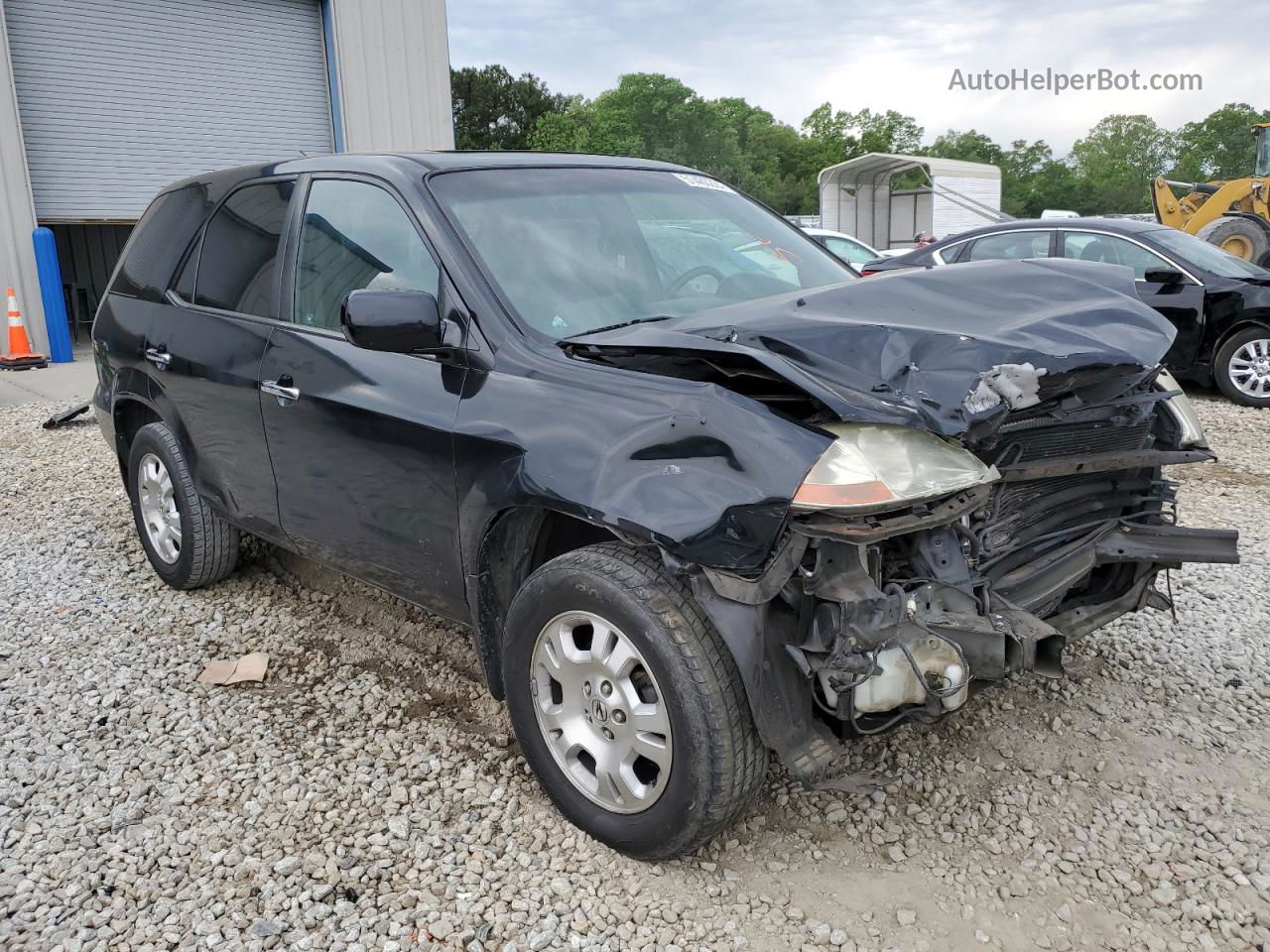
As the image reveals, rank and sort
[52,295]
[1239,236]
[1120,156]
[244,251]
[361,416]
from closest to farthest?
[361,416], [244,251], [52,295], [1239,236], [1120,156]

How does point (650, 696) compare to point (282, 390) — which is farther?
point (282, 390)

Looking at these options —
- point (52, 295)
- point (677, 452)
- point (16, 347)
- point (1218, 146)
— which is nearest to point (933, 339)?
point (677, 452)

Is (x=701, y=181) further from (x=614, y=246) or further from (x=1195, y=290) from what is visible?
(x=1195, y=290)

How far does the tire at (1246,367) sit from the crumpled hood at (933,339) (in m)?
6.03

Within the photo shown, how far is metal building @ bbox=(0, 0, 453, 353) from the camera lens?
12.7 meters

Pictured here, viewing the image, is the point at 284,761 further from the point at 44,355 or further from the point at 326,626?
the point at 44,355

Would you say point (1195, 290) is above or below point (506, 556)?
above

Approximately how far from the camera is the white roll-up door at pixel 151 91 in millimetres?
12961

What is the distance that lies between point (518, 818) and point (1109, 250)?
25.4ft

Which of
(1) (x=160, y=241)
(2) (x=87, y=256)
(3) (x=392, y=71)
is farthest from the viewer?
(2) (x=87, y=256)

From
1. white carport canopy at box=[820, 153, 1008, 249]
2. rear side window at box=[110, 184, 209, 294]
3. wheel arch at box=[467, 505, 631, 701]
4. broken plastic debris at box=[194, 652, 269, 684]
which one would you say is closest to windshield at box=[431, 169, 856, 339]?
wheel arch at box=[467, 505, 631, 701]

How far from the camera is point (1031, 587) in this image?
267 centimetres

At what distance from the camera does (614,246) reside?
330 centimetres

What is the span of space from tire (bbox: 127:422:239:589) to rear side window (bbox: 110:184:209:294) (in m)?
0.65
